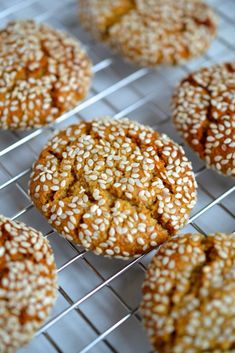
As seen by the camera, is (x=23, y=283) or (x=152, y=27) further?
(x=152, y=27)

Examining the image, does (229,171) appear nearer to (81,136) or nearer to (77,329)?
(81,136)

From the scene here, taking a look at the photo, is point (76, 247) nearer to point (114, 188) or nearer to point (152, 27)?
point (114, 188)

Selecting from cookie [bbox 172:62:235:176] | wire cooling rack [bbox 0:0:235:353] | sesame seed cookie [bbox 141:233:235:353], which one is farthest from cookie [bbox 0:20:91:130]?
sesame seed cookie [bbox 141:233:235:353]

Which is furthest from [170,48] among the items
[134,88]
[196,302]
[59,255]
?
[196,302]

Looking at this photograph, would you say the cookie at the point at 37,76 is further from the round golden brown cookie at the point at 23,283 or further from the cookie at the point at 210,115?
the round golden brown cookie at the point at 23,283

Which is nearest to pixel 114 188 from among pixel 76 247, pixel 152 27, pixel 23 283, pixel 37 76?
pixel 76 247
